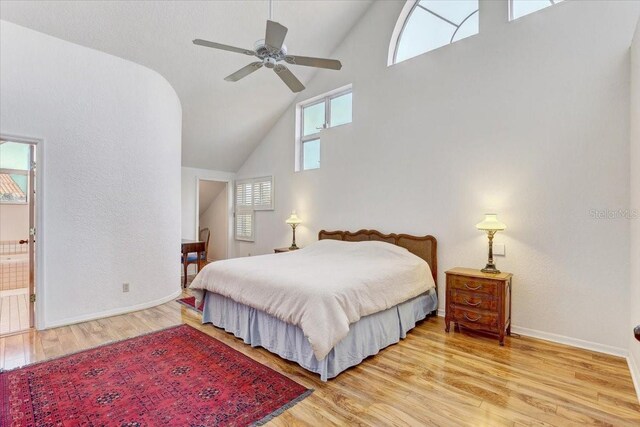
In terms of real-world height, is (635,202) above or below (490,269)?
above

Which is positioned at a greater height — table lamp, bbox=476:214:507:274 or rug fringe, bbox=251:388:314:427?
table lamp, bbox=476:214:507:274

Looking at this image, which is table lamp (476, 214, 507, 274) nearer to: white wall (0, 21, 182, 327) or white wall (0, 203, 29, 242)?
white wall (0, 21, 182, 327)

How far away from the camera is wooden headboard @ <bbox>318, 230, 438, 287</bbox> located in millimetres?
4047

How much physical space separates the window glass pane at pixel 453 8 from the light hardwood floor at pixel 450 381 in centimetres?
392

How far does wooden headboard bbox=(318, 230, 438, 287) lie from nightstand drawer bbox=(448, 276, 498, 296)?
64 centimetres

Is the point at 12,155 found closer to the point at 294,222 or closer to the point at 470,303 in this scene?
the point at 294,222

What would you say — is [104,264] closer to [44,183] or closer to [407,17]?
[44,183]

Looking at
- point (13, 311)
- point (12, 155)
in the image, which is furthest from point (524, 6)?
point (12, 155)

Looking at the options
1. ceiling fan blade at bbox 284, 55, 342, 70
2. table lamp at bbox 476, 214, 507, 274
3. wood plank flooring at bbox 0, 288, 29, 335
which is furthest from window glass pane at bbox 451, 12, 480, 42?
wood plank flooring at bbox 0, 288, 29, 335

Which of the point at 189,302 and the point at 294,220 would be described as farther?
the point at 294,220

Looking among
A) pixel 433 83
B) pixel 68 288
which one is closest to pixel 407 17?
pixel 433 83

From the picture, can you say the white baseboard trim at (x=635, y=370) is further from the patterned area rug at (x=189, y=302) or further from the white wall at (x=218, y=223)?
the white wall at (x=218, y=223)

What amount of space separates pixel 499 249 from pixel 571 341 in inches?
42.2

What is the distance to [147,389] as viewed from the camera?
2.31 m
